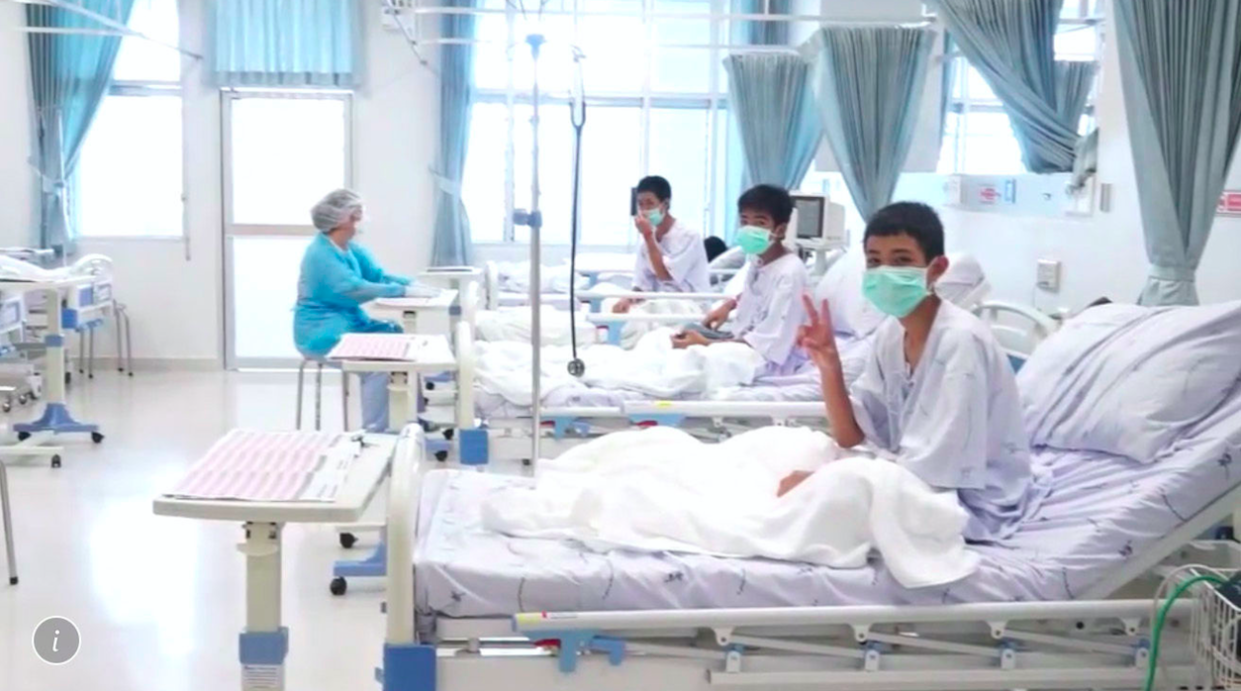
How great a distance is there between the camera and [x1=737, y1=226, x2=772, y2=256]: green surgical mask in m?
4.43

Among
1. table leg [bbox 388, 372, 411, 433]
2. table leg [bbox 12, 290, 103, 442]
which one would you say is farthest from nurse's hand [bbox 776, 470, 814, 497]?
table leg [bbox 12, 290, 103, 442]

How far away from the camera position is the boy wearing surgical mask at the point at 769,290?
4.30 metres

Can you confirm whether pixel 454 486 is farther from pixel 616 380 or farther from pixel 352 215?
pixel 352 215

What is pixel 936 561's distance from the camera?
2166 millimetres

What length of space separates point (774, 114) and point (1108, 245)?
340cm

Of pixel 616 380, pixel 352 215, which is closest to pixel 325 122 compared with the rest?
pixel 352 215

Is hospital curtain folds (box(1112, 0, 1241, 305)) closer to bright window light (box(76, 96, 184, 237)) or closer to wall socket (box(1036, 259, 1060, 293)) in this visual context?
wall socket (box(1036, 259, 1060, 293))

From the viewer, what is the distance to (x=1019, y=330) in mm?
3828

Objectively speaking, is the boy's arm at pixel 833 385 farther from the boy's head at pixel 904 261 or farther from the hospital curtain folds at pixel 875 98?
the hospital curtain folds at pixel 875 98

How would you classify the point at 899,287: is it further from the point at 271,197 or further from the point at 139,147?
the point at 139,147

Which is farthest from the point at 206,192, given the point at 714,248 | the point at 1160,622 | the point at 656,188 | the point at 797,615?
the point at 1160,622

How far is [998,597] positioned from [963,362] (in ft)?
1.52

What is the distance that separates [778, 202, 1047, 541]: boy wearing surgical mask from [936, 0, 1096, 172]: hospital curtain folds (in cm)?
208

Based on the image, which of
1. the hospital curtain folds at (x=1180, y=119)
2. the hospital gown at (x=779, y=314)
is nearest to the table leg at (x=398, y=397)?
the hospital gown at (x=779, y=314)
